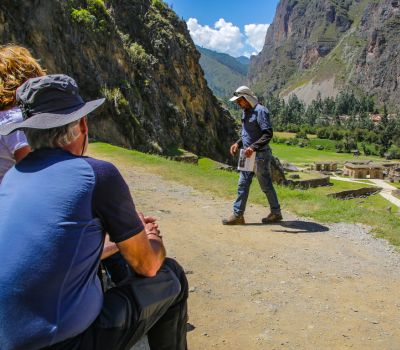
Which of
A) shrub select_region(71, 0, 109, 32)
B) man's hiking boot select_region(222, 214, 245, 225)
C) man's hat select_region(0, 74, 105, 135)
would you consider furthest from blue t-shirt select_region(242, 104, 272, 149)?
shrub select_region(71, 0, 109, 32)

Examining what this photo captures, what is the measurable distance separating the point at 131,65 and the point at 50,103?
25.3 metres

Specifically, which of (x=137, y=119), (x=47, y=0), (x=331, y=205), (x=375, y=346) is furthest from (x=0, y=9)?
(x=375, y=346)

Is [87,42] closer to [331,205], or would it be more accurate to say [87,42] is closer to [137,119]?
[137,119]

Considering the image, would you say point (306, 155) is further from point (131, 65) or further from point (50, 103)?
point (50, 103)

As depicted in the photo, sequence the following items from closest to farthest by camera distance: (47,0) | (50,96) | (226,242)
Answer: (50,96)
(226,242)
(47,0)

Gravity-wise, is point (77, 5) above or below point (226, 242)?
above

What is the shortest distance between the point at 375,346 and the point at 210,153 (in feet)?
96.9

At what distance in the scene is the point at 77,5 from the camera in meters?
24.3

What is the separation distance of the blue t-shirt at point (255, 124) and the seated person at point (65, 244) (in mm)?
5127

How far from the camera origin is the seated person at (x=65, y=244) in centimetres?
216

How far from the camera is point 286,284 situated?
5.33 m

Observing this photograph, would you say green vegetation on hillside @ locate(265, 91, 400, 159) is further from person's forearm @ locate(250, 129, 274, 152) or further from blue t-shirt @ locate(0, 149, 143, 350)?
blue t-shirt @ locate(0, 149, 143, 350)

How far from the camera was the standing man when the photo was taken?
24.9 ft

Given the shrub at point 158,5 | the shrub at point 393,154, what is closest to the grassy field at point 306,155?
the shrub at point 393,154
